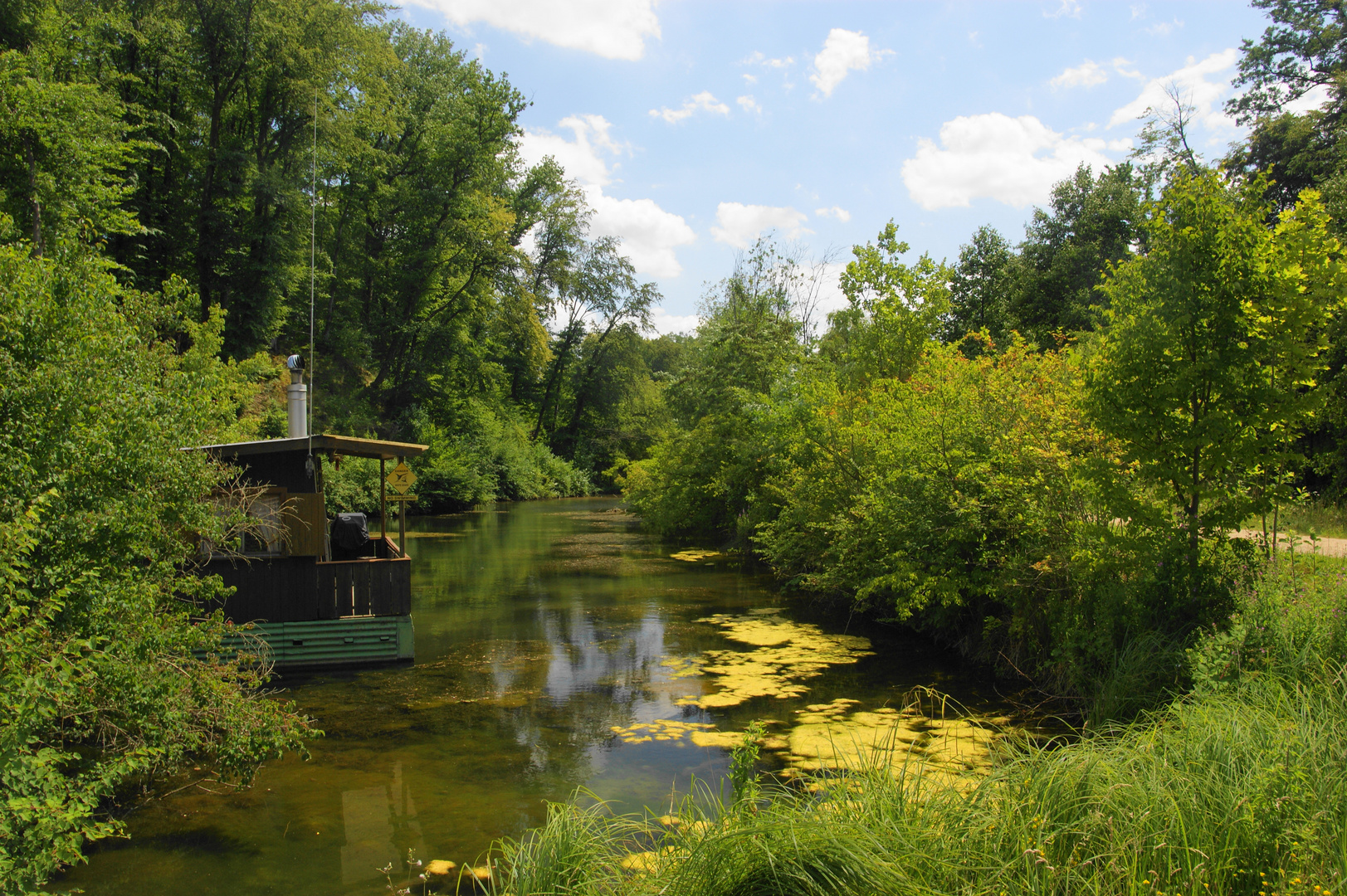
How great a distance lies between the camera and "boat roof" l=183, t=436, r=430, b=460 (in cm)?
1033

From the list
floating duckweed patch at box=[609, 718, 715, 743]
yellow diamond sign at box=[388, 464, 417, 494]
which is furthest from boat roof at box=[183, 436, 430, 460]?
floating duckweed patch at box=[609, 718, 715, 743]

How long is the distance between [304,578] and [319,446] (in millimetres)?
1698

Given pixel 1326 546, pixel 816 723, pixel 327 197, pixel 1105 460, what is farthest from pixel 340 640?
pixel 327 197

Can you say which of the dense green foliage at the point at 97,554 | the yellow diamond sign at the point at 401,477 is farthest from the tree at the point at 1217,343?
the yellow diamond sign at the point at 401,477

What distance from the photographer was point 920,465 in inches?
454

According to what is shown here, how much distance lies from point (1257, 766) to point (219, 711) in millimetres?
6771

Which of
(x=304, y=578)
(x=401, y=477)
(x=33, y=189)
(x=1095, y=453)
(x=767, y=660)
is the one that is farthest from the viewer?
(x=33, y=189)

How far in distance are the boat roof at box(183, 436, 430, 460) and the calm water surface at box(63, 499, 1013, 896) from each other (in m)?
2.90

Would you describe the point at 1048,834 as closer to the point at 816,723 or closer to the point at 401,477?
the point at 816,723

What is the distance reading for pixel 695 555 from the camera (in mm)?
24141

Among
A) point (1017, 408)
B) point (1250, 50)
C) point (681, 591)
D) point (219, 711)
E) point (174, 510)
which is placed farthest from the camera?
point (1250, 50)

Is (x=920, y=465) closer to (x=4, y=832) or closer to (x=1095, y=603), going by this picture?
(x=1095, y=603)

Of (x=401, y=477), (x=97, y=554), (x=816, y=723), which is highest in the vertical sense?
(x=401, y=477)

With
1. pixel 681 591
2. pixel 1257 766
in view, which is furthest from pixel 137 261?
pixel 1257 766
